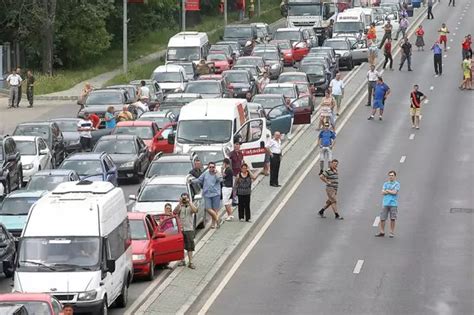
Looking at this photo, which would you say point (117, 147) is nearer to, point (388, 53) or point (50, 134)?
point (50, 134)

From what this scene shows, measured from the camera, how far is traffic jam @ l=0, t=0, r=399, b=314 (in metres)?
25.5

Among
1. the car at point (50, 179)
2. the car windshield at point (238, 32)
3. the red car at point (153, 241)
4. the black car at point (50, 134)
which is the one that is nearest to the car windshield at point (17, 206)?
the car at point (50, 179)

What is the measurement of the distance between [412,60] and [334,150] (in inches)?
994

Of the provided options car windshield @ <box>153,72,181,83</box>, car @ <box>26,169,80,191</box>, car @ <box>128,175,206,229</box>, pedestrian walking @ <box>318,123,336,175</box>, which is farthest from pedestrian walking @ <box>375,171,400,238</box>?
car windshield @ <box>153,72,181,83</box>

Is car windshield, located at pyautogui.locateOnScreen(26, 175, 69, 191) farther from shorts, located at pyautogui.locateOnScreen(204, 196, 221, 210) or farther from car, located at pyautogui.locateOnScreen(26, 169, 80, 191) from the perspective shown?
shorts, located at pyautogui.locateOnScreen(204, 196, 221, 210)

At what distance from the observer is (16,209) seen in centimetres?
3350

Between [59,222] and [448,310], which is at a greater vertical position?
[59,222]

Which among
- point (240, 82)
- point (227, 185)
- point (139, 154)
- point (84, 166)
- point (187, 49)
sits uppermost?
point (187, 49)

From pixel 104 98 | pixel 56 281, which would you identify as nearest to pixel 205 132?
pixel 104 98

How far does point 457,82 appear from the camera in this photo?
63.1 m

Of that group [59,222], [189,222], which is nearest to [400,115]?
[189,222]

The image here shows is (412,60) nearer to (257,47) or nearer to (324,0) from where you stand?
(257,47)

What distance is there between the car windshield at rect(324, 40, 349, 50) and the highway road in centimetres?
1746

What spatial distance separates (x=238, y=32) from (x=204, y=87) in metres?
25.7
